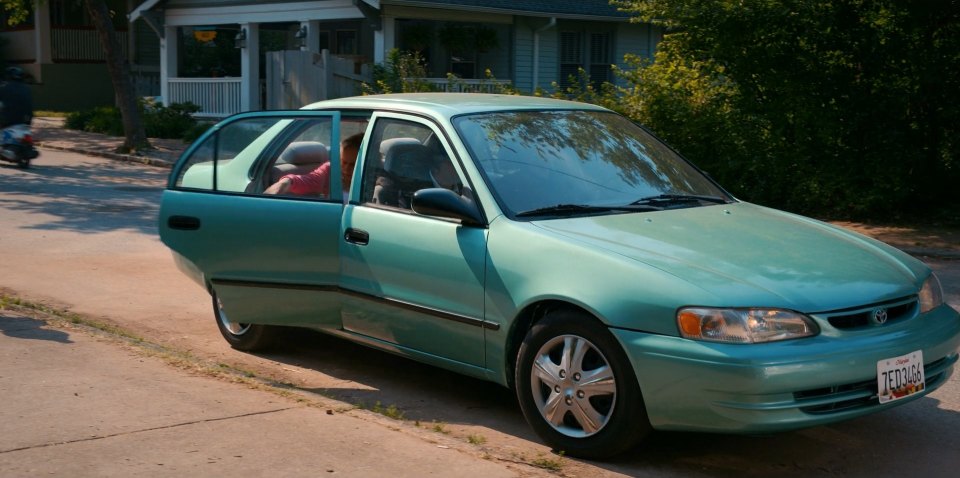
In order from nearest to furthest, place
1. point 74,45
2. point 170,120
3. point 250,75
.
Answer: point 170,120 < point 250,75 < point 74,45

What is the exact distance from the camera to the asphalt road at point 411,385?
5.22 metres

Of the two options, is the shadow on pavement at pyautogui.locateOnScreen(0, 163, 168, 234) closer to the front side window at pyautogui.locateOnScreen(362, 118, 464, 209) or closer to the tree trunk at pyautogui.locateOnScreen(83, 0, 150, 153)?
the tree trunk at pyautogui.locateOnScreen(83, 0, 150, 153)

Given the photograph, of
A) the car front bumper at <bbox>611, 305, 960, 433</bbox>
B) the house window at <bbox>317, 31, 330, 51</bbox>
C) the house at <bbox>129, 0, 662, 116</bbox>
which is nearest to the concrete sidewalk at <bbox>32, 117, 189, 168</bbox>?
the house at <bbox>129, 0, 662, 116</bbox>

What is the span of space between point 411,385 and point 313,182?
1290 mm

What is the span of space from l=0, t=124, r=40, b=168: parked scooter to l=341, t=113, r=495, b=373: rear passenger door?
15.1 meters

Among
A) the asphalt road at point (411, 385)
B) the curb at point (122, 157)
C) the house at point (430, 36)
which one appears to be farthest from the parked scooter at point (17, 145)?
the asphalt road at point (411, 385)

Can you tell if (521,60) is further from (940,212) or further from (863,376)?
(863,376)

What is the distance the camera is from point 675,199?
610cm

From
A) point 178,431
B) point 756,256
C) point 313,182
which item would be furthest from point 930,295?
point 178,431

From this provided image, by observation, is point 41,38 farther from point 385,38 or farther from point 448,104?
point 448,104

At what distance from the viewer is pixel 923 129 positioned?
1410cm

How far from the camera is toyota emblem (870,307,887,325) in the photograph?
16.2 ft

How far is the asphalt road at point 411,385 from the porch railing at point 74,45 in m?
25.4

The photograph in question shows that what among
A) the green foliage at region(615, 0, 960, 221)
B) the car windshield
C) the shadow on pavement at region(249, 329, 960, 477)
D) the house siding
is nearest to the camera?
the shadow on pavement at region(249, 329, 960, 477)
